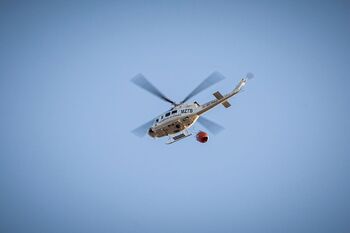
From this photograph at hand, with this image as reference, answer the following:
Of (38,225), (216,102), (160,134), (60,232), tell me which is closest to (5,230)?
(38,225)

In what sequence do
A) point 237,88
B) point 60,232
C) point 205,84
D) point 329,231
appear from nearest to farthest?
point 205,84 < point 237,88 < point 60,232 < point 329,231

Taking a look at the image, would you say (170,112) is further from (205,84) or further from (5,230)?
(5,230)

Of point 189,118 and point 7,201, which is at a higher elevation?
point 7,201

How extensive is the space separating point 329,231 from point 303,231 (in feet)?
14.2

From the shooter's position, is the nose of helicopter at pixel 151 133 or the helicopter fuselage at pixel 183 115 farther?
the nose of helicopter at pixel 151 133

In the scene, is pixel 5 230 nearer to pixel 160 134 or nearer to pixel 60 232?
pixel 60 232

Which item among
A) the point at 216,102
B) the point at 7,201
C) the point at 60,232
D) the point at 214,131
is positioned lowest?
the point at 214,131

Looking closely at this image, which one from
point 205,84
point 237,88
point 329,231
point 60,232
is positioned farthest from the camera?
point 329,231

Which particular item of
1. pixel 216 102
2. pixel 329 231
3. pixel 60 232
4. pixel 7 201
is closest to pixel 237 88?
pixel 216 102

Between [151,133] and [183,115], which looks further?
[151,133]

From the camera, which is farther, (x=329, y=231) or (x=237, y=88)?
(x=329, y=231)

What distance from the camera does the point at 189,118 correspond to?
2542 cm

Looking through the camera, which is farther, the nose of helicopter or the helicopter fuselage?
the nose of helicopter

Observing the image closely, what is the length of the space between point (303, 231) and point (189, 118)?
170 ft
